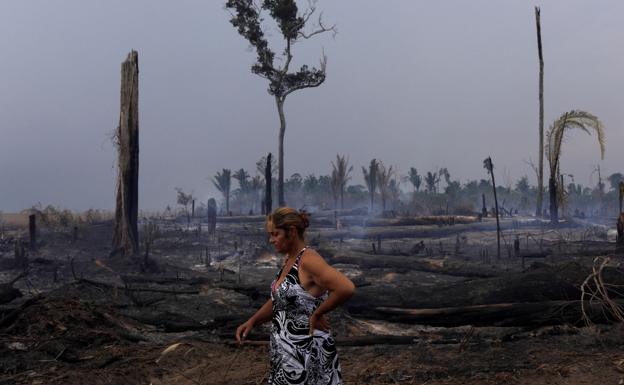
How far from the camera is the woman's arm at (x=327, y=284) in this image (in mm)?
3037

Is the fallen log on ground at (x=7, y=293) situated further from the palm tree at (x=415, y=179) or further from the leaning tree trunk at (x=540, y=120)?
the palm tree at (x=415, y=179)

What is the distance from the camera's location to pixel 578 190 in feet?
222

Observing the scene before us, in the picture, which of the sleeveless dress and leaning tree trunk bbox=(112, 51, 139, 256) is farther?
leaning tree trunk bbox=(112, 51, 139, 256)

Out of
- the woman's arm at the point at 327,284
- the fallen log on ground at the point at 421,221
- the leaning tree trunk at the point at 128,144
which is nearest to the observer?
the woman's arm at the point at 327,284

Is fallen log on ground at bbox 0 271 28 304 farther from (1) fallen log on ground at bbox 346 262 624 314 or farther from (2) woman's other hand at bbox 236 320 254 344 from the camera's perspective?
(2) woman's other hand at bbox 236 320 254 344

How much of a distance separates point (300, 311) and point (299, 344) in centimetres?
19

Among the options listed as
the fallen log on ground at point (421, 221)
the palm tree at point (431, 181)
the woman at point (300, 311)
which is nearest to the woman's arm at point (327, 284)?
the woman at point (300, 311)

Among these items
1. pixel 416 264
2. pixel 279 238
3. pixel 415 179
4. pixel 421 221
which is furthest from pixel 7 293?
pixel 415 179

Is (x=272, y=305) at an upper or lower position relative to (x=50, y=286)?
upper

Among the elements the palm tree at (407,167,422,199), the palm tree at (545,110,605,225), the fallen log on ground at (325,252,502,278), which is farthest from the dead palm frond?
the palm tree at (407,167,422,199)

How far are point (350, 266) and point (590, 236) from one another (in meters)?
10.9

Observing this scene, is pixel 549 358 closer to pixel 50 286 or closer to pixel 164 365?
pixel 164 365

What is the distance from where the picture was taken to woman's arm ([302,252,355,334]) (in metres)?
3.04

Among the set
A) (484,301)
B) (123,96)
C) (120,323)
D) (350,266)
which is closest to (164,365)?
(120,323)
